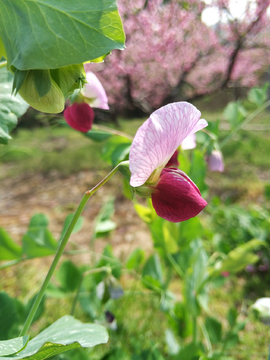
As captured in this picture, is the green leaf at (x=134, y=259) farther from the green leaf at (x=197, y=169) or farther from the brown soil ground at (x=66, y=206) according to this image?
the brown soil ground at (x=66, y=206)

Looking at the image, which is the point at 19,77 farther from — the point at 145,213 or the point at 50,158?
the point at 50,158

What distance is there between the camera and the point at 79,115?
458 millimetres

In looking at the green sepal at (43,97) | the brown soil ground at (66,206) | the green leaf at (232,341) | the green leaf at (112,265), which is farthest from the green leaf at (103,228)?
the brown soil ground at (66,206)

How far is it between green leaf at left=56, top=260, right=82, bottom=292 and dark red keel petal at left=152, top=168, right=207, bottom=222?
21.3 inches

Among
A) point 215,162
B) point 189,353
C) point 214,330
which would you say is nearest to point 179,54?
point 215,162

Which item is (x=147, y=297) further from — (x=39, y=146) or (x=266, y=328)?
(x=39, y=146)

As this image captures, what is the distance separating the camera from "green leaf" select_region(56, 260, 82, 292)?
77 centimetres

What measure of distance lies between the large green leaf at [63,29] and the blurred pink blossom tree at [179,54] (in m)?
2.31

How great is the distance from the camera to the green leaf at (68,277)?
767 mm

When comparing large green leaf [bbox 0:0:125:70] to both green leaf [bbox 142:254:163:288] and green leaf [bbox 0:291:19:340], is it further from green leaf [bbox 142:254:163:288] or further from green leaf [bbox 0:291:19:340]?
green leaf [bbox 142:254:163:288]

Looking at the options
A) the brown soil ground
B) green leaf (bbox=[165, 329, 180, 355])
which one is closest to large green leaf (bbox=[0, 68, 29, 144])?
green leaf (bbox=[165, 329, 180, 355])

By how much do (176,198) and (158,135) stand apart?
8cm

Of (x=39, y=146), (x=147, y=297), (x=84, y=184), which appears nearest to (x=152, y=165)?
(x=147, y=297)

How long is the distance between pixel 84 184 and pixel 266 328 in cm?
178
